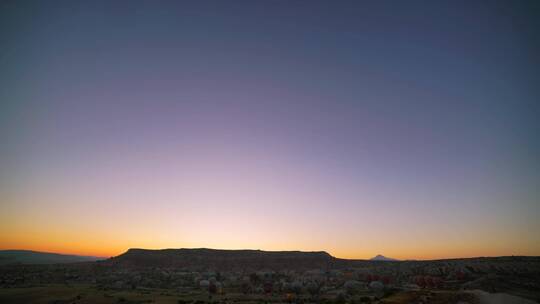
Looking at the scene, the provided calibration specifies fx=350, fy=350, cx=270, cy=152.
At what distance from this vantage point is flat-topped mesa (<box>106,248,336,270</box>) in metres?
128

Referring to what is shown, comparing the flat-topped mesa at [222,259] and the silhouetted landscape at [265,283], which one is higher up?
the flat-topped mesa at [222,259]

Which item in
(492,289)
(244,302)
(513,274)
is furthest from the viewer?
(513,274)

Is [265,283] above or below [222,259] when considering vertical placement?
below

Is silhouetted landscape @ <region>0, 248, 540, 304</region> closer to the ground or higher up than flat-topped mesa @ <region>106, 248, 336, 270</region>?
closer to the ground

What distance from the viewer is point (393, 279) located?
303ft

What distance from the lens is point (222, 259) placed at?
13288 cm

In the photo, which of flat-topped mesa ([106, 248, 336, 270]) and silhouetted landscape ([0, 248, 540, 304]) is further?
flat-topped mesa ([106, 248, 336, 270])

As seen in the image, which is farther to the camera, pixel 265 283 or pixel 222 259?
pixel 222 259

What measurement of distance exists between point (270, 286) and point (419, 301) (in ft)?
114

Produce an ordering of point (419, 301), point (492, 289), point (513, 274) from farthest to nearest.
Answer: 1. point (513, 274)
2. point (492, 289)
3. point (419, 301)

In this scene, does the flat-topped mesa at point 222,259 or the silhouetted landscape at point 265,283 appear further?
the flat-topped mesa at point 222,259

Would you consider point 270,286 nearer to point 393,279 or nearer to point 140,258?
point 393,279

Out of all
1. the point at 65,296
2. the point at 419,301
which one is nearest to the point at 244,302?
the point at 419,301

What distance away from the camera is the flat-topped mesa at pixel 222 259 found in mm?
127625
